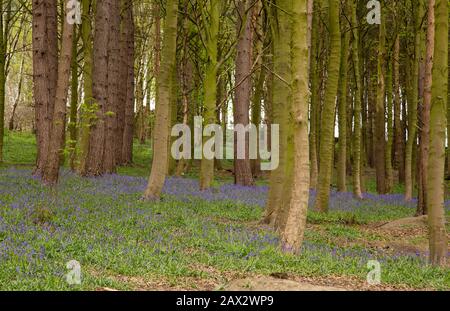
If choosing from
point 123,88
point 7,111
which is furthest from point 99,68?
point 7,111

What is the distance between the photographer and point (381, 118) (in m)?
25.3

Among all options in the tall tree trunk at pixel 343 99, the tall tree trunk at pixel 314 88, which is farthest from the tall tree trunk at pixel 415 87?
the tall tree trunk at pixel 314 88

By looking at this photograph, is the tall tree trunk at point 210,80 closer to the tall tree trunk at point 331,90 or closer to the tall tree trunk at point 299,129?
the tall tree trunk at point 331,90

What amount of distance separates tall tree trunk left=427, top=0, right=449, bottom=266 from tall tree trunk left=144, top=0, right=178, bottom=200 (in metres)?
8.04

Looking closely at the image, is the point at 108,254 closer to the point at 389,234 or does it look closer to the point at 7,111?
the point at 389,234

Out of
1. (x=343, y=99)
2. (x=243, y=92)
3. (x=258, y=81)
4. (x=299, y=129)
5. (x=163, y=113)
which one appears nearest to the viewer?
(x=299, y=129)

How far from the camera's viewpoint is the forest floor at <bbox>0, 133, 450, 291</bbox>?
7.57 metres

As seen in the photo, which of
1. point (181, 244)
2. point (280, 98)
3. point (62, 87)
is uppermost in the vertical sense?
A: point (62, 87)

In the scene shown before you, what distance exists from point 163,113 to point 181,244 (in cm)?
667

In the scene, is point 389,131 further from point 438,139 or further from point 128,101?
point 438,139

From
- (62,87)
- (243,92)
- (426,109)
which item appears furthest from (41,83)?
(426,109)

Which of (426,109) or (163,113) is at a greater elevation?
(426,109)

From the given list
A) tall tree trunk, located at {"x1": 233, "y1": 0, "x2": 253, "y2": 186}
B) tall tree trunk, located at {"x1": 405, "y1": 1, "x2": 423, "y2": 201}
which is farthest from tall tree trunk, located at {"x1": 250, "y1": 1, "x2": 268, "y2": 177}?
tall tree trunk, located at {"x1": 405, "y1": 1, "x2": 423, "y2": 201}

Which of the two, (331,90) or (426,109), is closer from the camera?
(426,109)
